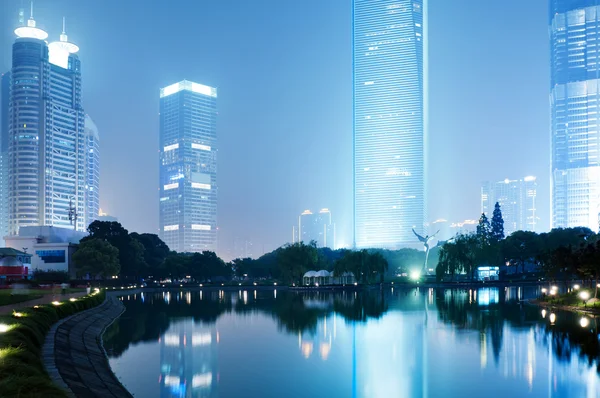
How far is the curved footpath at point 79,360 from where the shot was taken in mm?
17922

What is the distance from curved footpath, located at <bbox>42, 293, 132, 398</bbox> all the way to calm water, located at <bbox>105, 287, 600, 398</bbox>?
908 mm

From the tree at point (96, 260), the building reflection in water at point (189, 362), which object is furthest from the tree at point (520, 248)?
the building reflection in water at point (189, 362)

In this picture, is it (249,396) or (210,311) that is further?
(210,311)

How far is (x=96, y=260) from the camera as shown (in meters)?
95.4

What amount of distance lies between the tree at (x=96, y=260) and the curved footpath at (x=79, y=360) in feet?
198

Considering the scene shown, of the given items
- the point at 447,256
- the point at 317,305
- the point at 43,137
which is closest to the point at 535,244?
the point at 447,256

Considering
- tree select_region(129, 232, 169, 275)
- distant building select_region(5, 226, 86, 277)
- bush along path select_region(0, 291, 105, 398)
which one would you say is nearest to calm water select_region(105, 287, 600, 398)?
bush along path select_region(0, 291, 105, 398)

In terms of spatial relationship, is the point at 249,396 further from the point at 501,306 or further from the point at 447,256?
the point at 447,256

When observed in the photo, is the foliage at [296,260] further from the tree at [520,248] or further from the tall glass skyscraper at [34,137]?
the tall glass skyscraper at [34,137]

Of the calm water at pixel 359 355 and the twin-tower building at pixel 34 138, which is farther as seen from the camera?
the twin-tower building at pixel 34 138

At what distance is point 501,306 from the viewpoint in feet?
177

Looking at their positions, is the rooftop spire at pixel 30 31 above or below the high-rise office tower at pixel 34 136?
above

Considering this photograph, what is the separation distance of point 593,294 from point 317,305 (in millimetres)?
25415

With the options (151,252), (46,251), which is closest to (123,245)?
(151,252)
